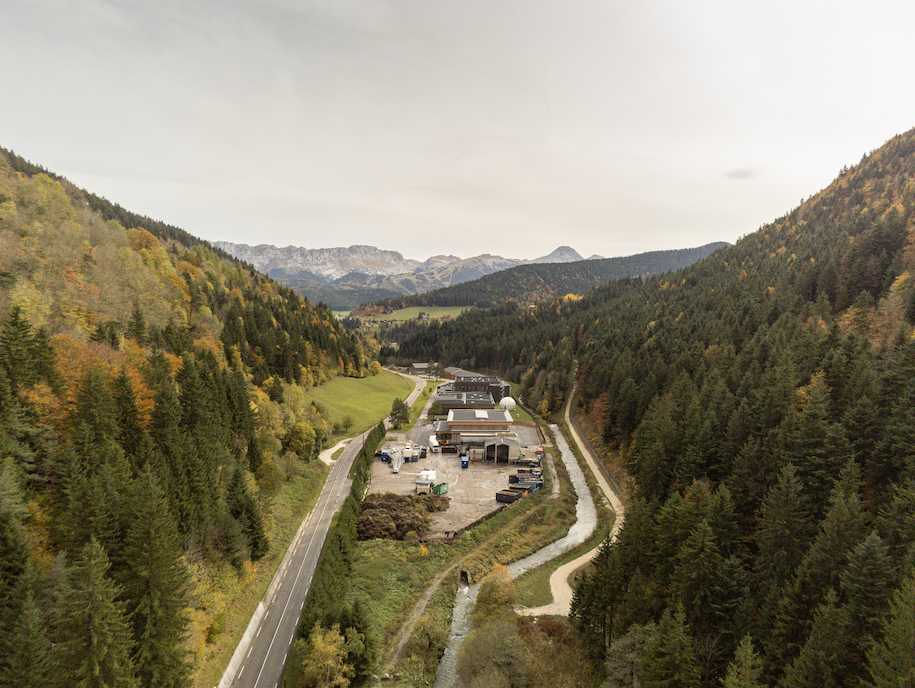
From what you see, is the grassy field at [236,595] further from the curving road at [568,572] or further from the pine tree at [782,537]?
the pine tree at [782,537]

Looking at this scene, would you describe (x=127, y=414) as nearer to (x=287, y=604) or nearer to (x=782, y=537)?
(x=287, y=604)

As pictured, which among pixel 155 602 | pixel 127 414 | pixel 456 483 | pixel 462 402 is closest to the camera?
pixel 155 602

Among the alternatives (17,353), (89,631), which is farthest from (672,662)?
(17,353)

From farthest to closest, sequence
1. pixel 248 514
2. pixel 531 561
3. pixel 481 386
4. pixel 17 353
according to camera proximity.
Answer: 1. pixel 481 386
2. pixel 531 561
3. pixel 248 514
4. pixel 17 353

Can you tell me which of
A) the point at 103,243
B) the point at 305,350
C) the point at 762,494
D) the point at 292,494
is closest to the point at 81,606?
the point at 292,494

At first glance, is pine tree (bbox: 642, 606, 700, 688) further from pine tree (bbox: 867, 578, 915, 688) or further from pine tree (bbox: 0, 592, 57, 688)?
pine tree (bbox: 0, 592, 57, 688)
